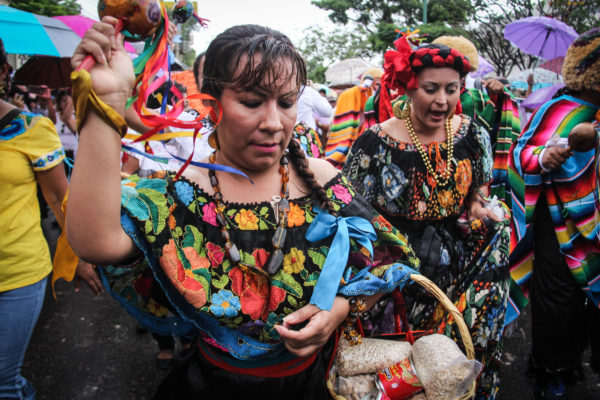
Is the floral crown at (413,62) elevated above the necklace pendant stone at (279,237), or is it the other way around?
the floral crown at (413,62)

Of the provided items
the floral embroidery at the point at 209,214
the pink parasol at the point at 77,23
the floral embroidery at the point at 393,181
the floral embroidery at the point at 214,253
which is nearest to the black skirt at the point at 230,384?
the floral embroidery at the point at 214,253

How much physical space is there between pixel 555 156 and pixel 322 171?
1901mm

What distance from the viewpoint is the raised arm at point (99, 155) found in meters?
0.92

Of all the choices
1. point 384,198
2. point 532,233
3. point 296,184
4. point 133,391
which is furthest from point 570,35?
point 133,391

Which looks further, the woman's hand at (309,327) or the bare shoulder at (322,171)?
the bare shoulder at (322,171)

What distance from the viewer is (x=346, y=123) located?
4.87 metres

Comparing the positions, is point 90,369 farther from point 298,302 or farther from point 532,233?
point 532,233

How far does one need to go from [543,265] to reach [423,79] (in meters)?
1.50

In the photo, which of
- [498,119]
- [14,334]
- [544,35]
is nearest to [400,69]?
[498,119]

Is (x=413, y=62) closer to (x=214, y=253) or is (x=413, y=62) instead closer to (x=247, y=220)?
(x=247, y=220)

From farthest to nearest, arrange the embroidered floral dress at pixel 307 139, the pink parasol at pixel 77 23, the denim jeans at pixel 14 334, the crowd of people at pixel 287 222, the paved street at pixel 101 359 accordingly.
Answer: the pink parasol at pixel 77 23, the embroidered floral dress at pixel 307 139, the paved street at pixel 101 359, the denim jeans at pixel 14 334, the crowd of people at pixel 287 222

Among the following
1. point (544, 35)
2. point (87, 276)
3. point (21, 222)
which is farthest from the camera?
point (544, 35)

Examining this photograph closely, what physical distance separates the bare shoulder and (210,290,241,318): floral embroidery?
1.71ft

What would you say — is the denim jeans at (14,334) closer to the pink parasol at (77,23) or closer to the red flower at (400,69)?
the red flower at (400,69)
